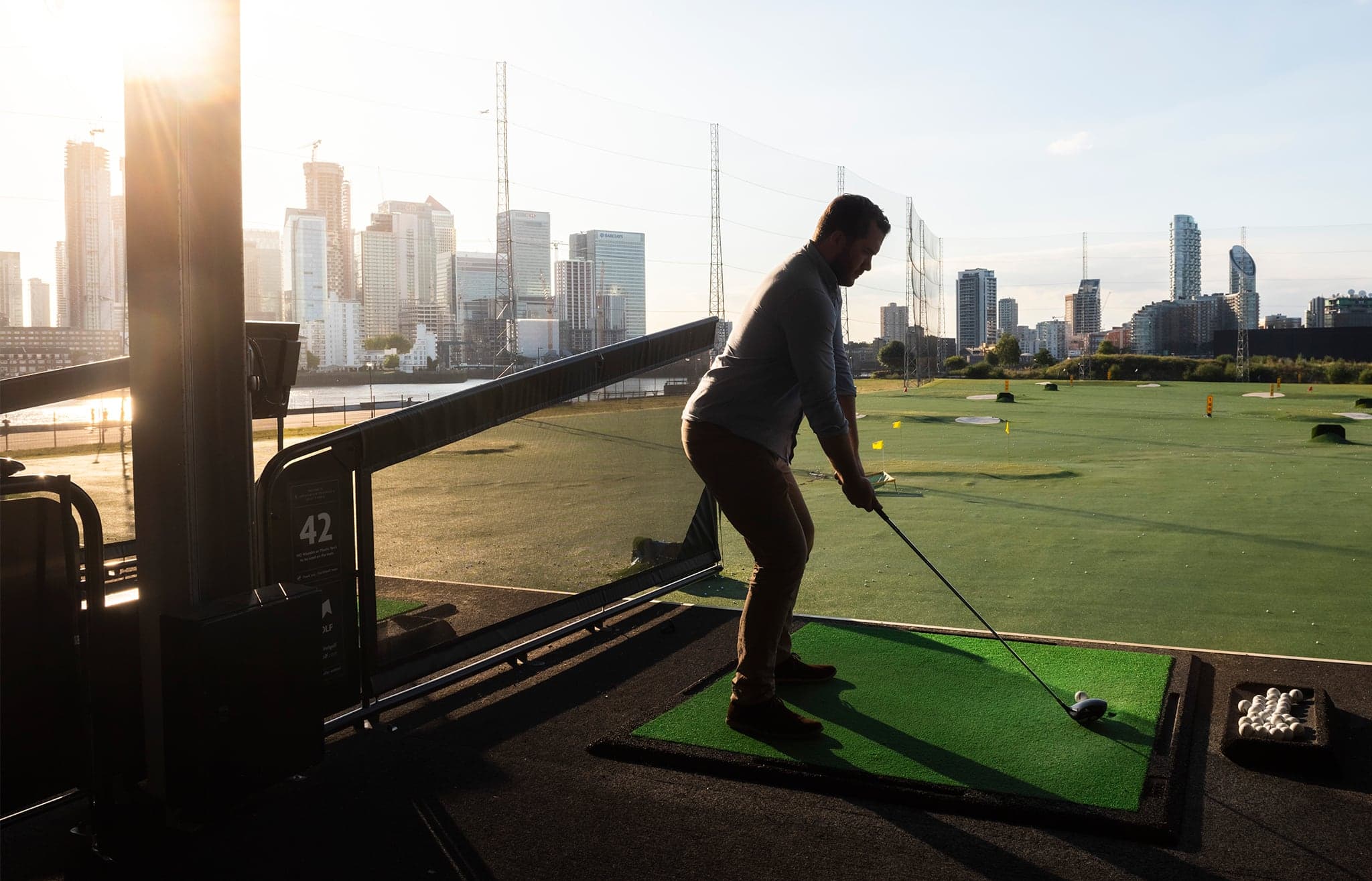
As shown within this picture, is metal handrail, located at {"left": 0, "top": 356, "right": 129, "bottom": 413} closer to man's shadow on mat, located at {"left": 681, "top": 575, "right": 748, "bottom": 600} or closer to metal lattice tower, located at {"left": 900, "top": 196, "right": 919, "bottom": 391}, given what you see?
man's shadow on mat, located at {"left": 681, "top": 575, "right": 748, "bottom": 600}

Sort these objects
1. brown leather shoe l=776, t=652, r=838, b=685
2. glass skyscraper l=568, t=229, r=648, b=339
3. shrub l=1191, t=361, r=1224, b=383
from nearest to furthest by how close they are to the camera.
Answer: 1. brown leather shoe l=776, t=652, r=838, b=685
2. glass skyscraper l=568, t=229, r=648, b=339
3. shrub l=1191, t=361, r=1224, b=383

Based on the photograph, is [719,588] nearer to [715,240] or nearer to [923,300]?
[715,240]

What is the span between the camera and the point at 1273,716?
3.18 meters

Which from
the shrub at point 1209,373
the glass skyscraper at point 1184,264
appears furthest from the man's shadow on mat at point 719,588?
the glass skyscraper at point 1184,264

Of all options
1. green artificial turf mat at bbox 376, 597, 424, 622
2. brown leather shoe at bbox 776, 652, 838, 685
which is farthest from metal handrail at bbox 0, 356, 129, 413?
brown leather shoe at bbox 776, 652, 838, 685

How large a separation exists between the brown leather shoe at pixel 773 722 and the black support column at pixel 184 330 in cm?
159

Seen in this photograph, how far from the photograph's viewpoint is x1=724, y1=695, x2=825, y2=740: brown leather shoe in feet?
10.5

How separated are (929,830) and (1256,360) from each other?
150 feet

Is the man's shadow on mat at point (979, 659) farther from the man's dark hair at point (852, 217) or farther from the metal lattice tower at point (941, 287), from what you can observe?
the metal lattice tower at point (941, 287)

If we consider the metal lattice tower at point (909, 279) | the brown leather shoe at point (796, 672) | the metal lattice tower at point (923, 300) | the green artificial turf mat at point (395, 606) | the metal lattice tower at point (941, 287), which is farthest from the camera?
the metal lattice tower at point (941, 287)

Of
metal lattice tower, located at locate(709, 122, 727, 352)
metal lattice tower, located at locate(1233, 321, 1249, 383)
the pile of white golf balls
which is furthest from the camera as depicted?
metal lattice tower, located at locate(1233, 321, 1249, 383)

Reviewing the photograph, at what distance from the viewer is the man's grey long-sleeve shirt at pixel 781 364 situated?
315 cm

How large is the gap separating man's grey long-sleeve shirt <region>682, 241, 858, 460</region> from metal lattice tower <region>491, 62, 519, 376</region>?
41.5 ft

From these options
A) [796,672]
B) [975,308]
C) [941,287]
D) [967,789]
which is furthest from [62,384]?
[975,308]
